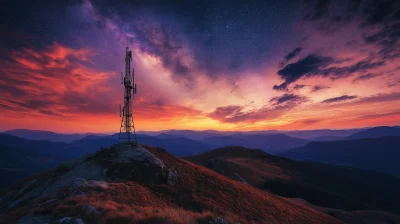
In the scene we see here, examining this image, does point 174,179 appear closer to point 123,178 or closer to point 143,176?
point 143,176

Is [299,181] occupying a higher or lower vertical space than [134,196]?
lower

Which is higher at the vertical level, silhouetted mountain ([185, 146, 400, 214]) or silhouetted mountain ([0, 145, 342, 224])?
silhouetted mountain ([0, 145, 342, 224])

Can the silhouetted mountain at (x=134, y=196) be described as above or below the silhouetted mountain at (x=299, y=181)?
above

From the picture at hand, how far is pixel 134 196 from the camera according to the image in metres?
19.9

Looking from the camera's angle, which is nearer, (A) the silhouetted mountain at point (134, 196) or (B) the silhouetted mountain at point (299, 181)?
(A) the silhouetted mountain at point (134, 196)

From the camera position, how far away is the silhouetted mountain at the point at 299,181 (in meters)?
89.6

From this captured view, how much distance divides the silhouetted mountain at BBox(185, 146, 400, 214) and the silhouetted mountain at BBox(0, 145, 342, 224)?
52.6 metres

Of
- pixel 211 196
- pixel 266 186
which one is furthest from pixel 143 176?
pixel 266 186

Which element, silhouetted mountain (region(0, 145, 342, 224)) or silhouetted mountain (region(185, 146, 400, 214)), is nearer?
silhouetted mountain (region(0, 145, 342, 224))

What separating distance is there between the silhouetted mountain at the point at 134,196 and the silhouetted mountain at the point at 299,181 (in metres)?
52.6

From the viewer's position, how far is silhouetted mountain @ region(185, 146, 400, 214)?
89.6 m

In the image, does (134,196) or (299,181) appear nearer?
(134,196)

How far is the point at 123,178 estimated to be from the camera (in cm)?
2441

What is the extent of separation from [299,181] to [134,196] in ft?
396
